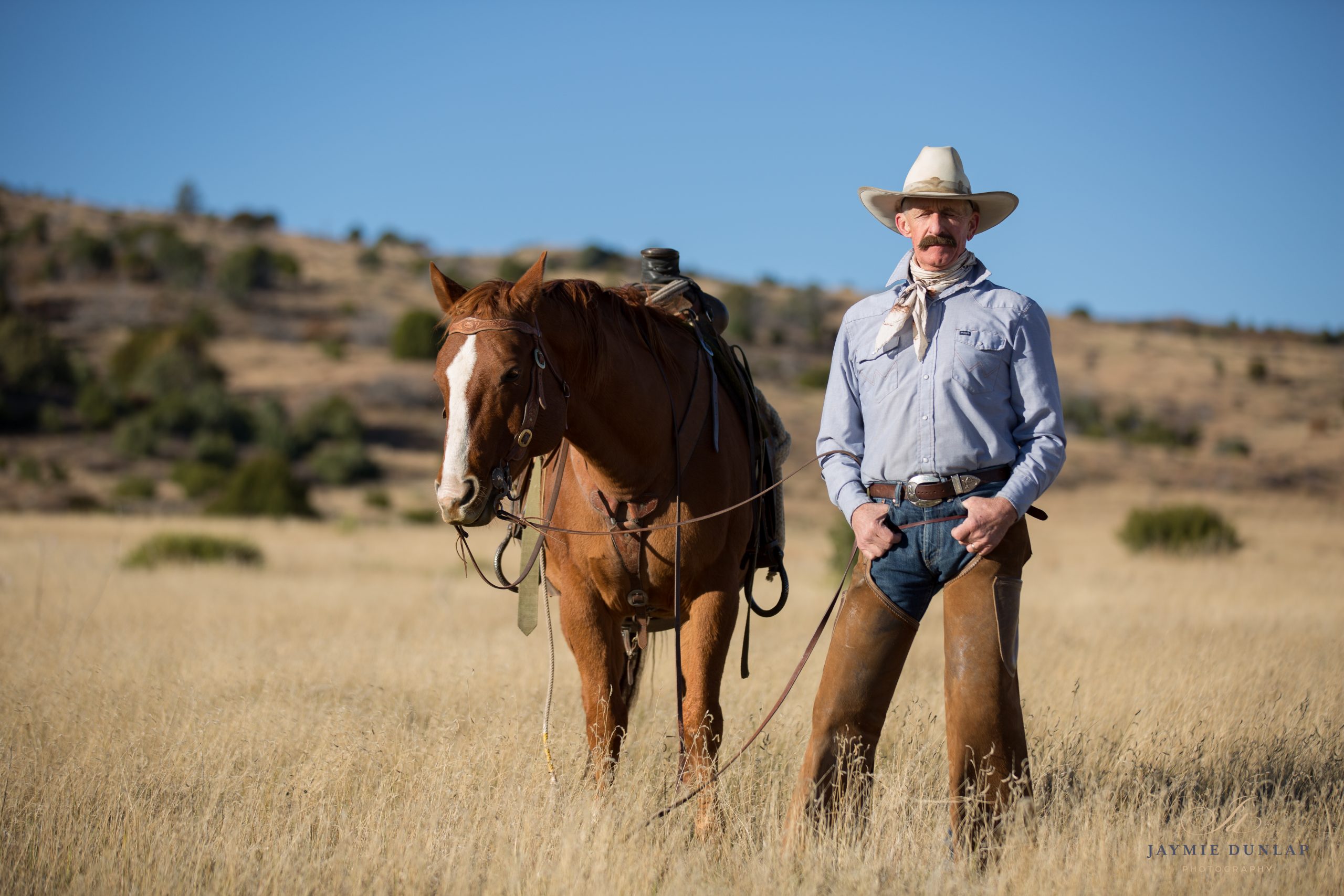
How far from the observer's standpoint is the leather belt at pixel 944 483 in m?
3.34

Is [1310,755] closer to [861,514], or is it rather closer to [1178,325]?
[861,514]

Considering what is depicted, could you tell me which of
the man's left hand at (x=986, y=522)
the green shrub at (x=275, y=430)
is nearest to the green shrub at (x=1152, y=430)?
the green shrub at (x=275, y=430)

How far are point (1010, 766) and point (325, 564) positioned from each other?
44.3 feet

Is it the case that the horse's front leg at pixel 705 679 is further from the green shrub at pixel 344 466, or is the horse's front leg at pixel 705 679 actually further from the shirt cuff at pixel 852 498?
the green shrub at pixel 344 466

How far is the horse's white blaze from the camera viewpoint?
3135mm

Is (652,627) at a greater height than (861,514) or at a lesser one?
lesser

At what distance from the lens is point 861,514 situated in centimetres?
346

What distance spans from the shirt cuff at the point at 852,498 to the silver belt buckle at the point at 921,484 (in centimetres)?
15

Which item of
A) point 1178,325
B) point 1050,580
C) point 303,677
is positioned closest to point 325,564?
point 303,677

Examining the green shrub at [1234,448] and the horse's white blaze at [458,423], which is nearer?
the horse's white blaze at [458,423]

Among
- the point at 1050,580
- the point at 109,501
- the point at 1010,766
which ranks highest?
the point at 1010,766

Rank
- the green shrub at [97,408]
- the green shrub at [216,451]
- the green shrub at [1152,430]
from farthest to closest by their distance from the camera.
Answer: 1. the green shrub at [1152,430]
2. the green shrub at [97,408]
3. the green shrub at [216,451]

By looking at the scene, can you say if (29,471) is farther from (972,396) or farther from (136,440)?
(972,396)

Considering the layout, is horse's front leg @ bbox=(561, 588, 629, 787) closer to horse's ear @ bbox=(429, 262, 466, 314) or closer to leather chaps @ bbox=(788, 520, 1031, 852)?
leather chaps @ bbox=(788, 520, 1031, 852)
